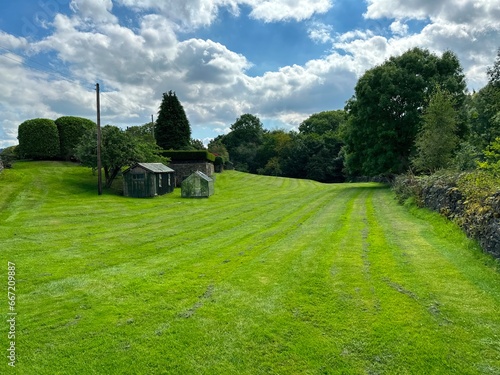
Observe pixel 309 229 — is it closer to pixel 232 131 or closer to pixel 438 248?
pixel 438 248

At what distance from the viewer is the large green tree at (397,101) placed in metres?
32.6

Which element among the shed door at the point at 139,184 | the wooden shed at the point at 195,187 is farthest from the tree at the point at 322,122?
the shed door at the point at 139,184

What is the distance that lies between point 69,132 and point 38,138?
290 centimetres

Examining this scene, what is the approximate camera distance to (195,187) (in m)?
28.4

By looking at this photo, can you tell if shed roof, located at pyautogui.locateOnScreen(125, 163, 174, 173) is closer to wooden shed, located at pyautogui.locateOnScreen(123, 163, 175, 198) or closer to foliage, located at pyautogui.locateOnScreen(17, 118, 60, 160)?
wooden shed, located at pyautogui.locateOnScreen(123, 163, 175, 198)

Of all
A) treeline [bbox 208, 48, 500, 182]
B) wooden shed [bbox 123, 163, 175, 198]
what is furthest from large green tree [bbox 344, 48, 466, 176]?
wooden shed [bbox 123, 163, 175, 198]

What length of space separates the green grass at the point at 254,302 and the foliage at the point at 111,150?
47.7ft

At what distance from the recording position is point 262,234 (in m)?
13.0

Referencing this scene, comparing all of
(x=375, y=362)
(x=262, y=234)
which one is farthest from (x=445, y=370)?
(x=262, y=234)

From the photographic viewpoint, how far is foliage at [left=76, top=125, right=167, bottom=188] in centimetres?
2675

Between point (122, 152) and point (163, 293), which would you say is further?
point (122, 152)

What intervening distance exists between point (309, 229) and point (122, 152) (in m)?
19.4

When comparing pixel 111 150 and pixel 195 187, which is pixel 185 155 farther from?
pixel 111 150

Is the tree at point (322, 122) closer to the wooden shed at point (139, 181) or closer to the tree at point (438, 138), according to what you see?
the tree at point (438, 138)
